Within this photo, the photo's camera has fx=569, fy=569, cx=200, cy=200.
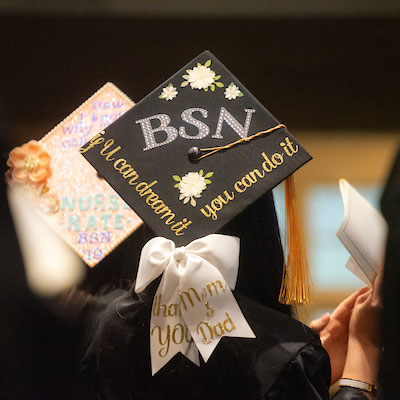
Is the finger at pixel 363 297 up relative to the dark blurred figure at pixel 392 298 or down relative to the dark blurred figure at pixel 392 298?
down

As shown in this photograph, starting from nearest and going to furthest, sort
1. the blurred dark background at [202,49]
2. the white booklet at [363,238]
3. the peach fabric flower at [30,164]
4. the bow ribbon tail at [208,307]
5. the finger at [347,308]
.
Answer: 1. the bow ribbon tail at [208,307]
2. the white booklet at [363,238]
3. the finger at [347,308]
4. the peach fabric flower at [30,164]
5. the blurred dark background at [202,49]

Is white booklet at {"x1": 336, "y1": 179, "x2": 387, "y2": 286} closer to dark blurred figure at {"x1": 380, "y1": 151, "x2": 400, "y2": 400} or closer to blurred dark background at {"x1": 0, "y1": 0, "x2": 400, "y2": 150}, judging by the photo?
dark blurred figure at {"x1": 380, "y1": 151, "x2": 400, "y2": 400}

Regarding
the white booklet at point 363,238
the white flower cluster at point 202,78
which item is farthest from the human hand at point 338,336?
the white flower cluster at point 202,78

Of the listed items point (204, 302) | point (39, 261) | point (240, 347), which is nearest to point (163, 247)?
point (204, 302)

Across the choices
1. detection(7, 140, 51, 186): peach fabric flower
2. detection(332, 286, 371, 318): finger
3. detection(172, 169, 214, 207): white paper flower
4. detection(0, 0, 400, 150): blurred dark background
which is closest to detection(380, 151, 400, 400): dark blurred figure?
detection(172, 169, 214, 207): white paper flower

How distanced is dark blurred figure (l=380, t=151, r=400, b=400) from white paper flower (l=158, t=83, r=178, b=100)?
1.64 ft

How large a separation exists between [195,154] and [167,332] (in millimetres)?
318

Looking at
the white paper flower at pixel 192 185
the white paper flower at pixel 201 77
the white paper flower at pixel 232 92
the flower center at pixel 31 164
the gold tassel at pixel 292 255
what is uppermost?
the flower center at pixel 31 164

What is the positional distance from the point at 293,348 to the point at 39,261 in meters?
0.71

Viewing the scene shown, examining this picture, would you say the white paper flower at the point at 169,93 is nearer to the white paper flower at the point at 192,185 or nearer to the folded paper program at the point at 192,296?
the white paper flower at the point at 192,185

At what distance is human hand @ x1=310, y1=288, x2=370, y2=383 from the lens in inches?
47.6

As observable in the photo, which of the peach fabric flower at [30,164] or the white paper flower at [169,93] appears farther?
the peach fabric flower at [30,164]

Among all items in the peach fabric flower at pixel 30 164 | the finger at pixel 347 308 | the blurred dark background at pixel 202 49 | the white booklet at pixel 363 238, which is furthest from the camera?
the blurred dark background at pixel 202 49

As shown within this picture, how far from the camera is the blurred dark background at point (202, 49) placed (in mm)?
1741
